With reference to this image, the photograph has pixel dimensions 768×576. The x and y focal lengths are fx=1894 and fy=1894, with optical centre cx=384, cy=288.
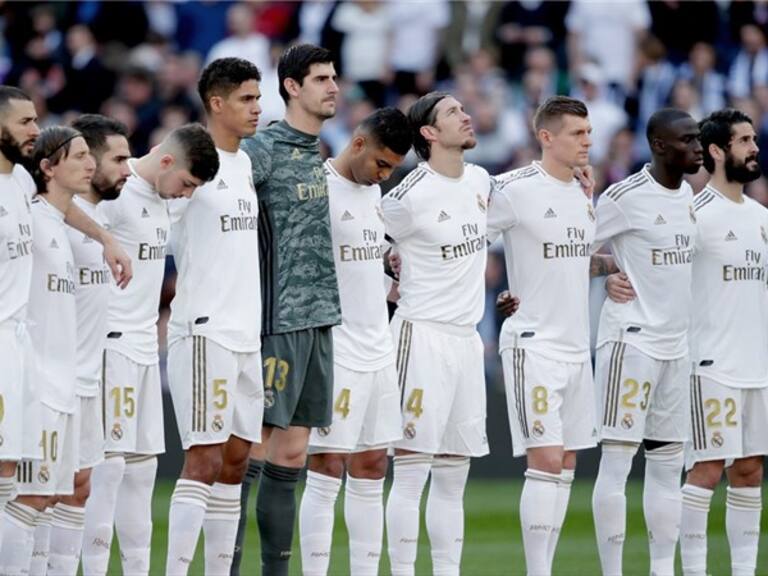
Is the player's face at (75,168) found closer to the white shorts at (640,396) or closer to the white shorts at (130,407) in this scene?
the white shorts at (130,407)

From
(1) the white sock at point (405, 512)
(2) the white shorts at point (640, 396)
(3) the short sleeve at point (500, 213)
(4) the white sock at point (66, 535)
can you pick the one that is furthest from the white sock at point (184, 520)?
(2) the white shorts at point (640, 396)

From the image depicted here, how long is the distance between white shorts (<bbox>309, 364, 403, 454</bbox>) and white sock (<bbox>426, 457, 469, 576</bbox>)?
0.46 m

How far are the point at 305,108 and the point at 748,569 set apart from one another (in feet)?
12.6

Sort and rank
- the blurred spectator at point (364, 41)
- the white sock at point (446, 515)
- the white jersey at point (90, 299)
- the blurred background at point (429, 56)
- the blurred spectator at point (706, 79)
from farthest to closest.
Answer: the blurred spectator at point (364, 41), the blurred spectator at point (706, 79), the blurred background at point (429, 56), the white sock at point (446, 515), the white jersey at point (90, 299)

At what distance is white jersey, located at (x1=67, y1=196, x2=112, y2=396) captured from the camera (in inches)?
387

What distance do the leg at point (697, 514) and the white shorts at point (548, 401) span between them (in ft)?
2.84

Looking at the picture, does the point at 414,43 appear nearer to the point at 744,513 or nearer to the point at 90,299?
the point at 744,513

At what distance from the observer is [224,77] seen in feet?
32.1

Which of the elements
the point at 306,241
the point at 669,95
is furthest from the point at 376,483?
the point at 669,95

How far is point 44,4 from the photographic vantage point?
66.3 ft

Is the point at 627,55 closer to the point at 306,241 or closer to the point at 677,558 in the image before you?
the point at 677,558

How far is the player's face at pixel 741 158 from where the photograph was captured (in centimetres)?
1151

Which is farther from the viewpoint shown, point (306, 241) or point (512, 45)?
point (512, 45)

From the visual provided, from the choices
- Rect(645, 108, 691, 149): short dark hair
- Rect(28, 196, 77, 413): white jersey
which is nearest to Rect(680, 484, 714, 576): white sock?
Rect(645, 108, 691, 149): short dark hair
